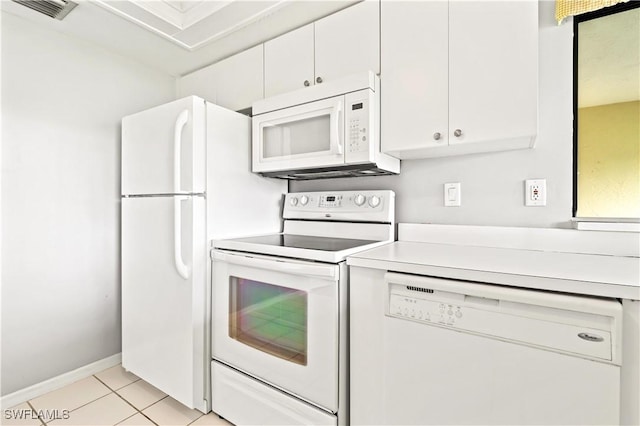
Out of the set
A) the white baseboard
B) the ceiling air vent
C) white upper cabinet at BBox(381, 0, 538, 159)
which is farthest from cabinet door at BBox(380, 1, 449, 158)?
the white baseboard

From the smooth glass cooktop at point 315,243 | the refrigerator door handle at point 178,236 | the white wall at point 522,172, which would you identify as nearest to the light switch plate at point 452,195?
the white wall at point 522,172

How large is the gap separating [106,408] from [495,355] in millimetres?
2014

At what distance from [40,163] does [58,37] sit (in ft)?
2.65

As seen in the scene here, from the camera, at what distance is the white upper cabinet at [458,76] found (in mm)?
1228

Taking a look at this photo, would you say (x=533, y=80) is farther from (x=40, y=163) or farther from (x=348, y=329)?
(x=40, y=163)

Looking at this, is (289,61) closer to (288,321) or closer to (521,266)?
(288,321)

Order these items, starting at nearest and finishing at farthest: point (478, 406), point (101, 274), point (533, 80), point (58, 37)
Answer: point (478, 406), point (533, 80), point (58, 37), point (101, 274)

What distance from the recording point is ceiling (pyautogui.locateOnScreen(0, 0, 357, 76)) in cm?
168

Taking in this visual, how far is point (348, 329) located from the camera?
127 centimetres

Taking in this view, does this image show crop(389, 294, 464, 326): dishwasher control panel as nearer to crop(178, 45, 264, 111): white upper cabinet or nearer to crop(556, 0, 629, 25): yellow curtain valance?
crop(556, 0, 629, 25): yellow curtain valance

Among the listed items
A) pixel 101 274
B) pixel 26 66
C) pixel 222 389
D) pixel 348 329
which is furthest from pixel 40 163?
pixel 348 329

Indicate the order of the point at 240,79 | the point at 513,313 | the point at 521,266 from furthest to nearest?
1. the point at 240,79
2. the point at 521,266
3. the point at 513,313

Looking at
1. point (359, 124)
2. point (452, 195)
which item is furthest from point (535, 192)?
point (359, 124)

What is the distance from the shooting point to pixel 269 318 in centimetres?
149
